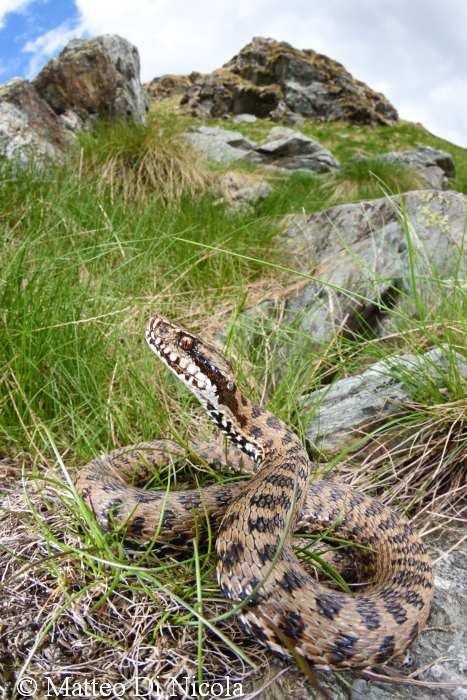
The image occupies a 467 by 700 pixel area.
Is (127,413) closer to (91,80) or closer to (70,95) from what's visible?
(70,95)

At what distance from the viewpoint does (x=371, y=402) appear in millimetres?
4168

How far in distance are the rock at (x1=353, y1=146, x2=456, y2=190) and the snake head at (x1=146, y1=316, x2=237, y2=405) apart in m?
13.5

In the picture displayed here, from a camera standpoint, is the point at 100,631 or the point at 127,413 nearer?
the point at 100,631

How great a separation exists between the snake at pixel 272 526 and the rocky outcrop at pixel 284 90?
43.4 meters

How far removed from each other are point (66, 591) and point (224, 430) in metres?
1.20

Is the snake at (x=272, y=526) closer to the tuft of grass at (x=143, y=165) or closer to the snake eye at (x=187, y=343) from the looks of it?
the snake eye at (x=187, y=343)

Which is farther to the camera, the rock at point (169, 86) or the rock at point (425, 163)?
the rock at point (169, 86)

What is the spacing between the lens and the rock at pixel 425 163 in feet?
54.2

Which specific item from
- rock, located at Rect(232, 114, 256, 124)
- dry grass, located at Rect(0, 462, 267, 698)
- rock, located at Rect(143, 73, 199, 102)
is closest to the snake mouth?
dry grass, located at Rect(0, 462, 267, 698)

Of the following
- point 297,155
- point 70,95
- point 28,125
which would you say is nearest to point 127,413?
point 28,125

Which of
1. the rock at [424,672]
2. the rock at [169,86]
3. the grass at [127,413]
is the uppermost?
the rock at [169,86]

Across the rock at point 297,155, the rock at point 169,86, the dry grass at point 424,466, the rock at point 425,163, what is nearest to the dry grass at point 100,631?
the dry grass at point 424,466

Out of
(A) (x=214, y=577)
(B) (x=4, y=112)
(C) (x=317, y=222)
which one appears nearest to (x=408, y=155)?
(C) (x=317, y=222)

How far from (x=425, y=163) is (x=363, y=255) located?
16.6 meters
